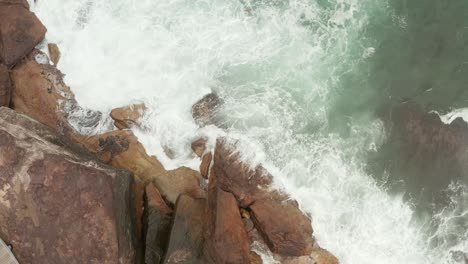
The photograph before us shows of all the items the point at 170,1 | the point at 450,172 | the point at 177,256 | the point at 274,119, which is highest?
the point at 170,1

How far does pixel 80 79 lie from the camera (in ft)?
47.9

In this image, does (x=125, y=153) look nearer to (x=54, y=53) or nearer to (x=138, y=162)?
(x=138, y=162)

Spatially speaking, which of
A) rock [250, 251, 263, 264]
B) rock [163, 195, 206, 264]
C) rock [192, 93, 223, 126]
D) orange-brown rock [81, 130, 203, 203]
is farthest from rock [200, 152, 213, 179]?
rock [250, 251, 263, 264]

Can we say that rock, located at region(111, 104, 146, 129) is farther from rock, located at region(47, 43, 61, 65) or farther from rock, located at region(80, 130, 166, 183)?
rock, located at region(47, 43, 61, 65)

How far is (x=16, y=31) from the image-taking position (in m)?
13.9

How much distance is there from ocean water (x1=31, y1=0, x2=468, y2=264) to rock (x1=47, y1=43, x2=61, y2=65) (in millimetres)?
216

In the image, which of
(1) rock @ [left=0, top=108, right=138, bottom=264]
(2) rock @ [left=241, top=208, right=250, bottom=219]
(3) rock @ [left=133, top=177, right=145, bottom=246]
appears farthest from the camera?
(2) rock @ [left=241, top=208, right=250, bottom=219]

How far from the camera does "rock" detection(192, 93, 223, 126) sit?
46.9 ft

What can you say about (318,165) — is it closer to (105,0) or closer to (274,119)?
(274,119)

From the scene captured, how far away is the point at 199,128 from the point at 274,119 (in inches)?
97.3

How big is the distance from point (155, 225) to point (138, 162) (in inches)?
94.3

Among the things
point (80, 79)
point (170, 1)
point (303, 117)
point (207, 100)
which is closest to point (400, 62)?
point (303, 117)

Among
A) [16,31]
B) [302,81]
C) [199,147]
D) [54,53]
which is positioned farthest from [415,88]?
[16,31]

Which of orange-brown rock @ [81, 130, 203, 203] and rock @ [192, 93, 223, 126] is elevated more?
rock @ [192, 93, 223, 126]
